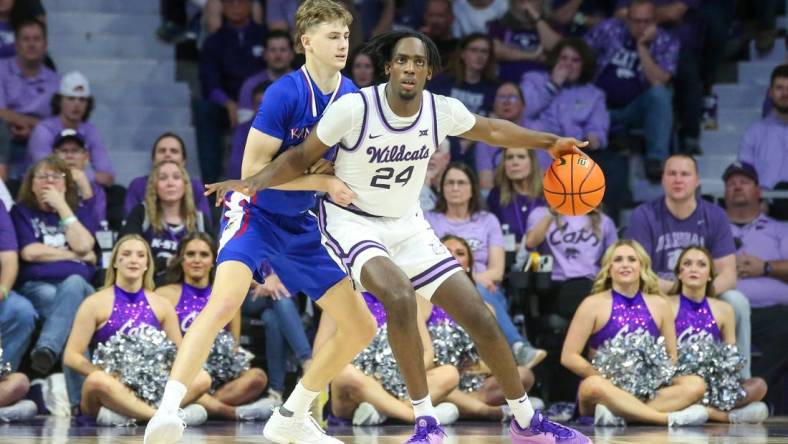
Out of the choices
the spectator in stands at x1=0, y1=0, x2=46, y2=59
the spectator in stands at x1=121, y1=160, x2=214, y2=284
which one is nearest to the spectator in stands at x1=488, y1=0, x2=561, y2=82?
the spectator in stands at x1=121, y1=160, x2=214, y2=284

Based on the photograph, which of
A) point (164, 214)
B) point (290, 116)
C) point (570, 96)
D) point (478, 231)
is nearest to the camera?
point (290, 116)

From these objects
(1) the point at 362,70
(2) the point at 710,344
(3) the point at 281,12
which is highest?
(3) the point at 281,12

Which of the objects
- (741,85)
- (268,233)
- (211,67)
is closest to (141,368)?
(268,233)

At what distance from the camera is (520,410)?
607 cm

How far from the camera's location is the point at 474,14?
1219 centimetres

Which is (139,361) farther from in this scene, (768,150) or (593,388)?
(768,150)

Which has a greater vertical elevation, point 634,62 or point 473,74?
point 634,62

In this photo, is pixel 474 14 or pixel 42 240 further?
pixel 474 14

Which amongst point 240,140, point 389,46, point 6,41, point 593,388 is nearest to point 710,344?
point 593,388

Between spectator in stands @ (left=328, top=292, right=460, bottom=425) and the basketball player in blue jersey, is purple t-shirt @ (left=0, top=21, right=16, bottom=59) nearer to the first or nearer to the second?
spectator in stands @ (left=328, top=292, right=460, bottom=425)

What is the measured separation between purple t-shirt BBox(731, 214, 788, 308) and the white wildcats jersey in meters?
4.44

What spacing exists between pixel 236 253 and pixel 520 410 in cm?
140

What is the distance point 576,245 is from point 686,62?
279 centimetres

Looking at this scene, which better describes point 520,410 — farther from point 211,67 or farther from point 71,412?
point 211,67
